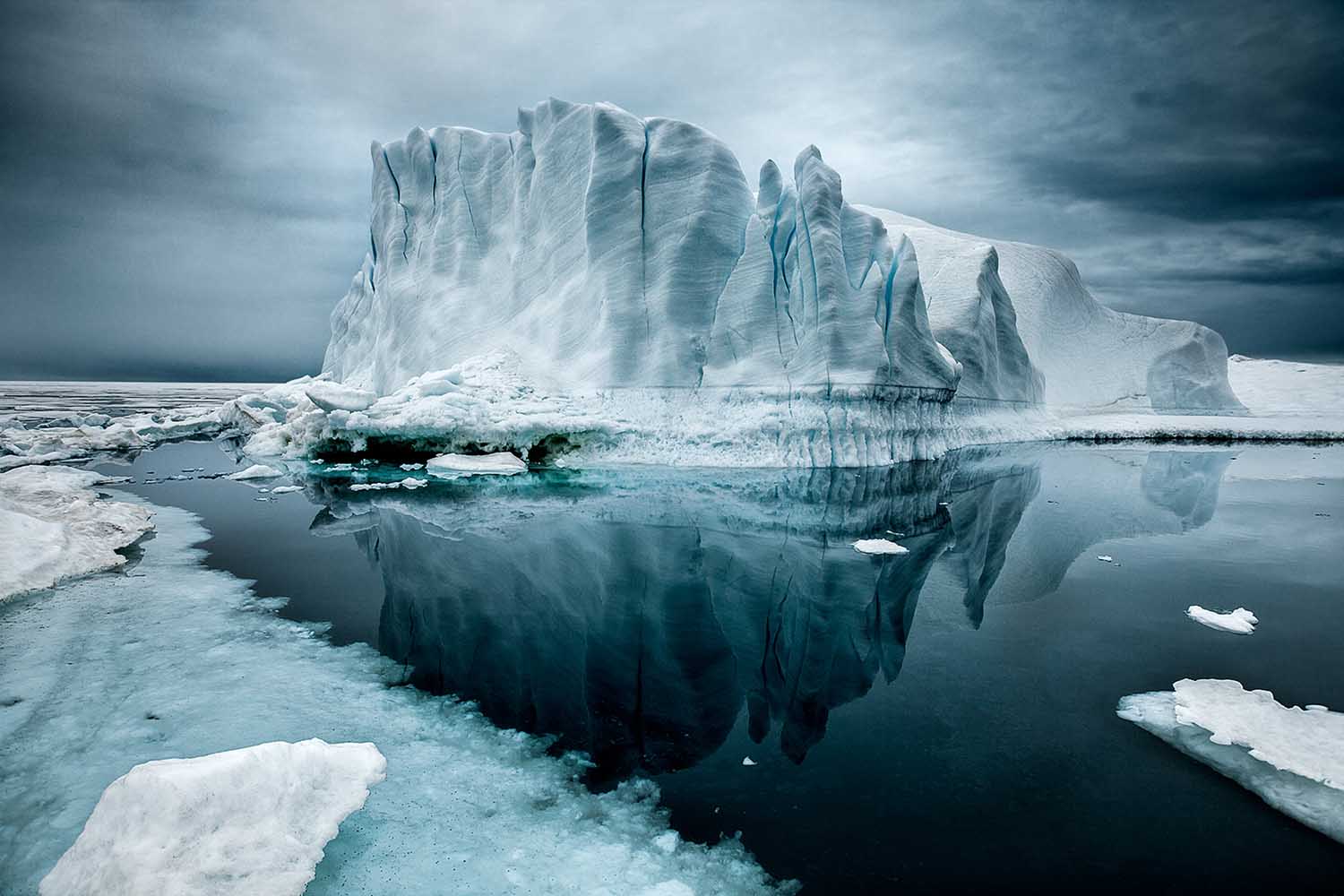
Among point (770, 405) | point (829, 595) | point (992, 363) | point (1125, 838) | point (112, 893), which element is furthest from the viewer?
point (992, 363)

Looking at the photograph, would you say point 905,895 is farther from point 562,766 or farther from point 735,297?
point 735,297

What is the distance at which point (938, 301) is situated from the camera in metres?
Result: 16.8

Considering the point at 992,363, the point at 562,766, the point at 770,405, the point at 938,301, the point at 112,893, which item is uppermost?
the point at 938,301

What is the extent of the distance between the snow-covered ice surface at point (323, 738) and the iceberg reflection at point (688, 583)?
258 mm

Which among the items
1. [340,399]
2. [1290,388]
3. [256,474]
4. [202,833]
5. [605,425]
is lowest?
[256,474]

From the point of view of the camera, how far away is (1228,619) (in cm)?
391

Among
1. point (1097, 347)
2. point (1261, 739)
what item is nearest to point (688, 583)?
point (1261, 739)

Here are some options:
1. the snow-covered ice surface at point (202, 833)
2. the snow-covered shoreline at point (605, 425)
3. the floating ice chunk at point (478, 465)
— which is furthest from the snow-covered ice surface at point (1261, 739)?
the floating ice chunk at point (478, 465)

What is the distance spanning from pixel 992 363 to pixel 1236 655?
15651mm

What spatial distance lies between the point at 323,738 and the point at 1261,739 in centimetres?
343

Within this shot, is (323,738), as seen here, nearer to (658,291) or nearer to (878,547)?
(878,547)

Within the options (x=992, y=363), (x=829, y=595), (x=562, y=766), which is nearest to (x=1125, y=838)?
(x=562, y=766)

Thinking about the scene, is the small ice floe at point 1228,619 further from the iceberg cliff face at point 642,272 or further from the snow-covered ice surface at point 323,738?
the iceberg cliff face at point 642,272

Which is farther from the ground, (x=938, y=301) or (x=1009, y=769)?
(x=938, y=301)
